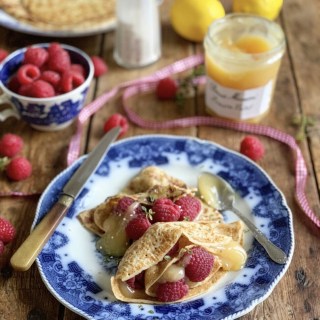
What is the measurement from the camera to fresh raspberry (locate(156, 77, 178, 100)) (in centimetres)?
165

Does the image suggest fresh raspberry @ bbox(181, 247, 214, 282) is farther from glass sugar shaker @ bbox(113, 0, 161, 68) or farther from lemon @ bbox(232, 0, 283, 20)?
lemon @ bbox(232, 0, 283, 20)

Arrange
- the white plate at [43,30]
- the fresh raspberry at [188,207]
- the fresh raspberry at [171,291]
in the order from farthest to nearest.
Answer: the white plate at [43,30], the fresh raspberry at [188,207], the fresh raspberry at [171,291]

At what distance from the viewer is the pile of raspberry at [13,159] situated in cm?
140

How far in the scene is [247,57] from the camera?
145 centimetres

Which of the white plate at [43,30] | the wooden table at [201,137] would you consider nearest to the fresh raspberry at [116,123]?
the wooden table at [201,137]

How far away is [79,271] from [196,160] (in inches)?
16.1

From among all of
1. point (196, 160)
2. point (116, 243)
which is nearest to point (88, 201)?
point (116, 243)

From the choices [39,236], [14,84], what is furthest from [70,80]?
[39,236]

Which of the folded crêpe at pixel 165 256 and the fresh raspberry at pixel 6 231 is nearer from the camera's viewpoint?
the folded crêpe at pixel 165 256

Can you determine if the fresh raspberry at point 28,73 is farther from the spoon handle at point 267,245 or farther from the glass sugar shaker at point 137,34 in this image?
the spoon handle at point 267,245

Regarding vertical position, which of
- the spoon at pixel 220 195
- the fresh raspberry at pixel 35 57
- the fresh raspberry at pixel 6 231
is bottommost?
the fresh raspberry at pixel 6 231

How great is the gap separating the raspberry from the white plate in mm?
426

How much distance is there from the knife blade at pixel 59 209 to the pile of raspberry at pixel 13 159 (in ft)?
0.49

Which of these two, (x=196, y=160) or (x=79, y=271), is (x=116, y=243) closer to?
(x=79, y=271)
